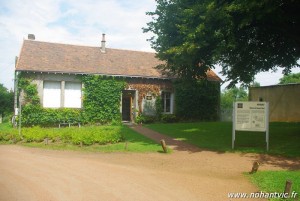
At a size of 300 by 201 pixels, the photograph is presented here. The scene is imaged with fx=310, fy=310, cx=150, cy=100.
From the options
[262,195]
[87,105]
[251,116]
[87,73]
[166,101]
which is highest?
[87,73]

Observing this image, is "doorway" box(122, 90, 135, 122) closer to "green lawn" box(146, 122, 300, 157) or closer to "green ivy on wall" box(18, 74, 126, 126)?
"green ivy on wall" box(18, 74, 126, 126)

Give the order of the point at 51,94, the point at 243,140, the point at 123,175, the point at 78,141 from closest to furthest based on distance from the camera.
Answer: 1. the point at 123,175
2. the point at 78,141
3. the point at 243,140
4. the point at 51,94

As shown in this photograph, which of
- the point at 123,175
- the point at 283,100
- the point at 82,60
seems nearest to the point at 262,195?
the point at 123,175

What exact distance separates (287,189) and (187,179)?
2708 millimetres

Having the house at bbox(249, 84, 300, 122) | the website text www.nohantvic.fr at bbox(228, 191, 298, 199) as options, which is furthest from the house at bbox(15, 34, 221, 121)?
the website text www.nohantvic.fr at bbox(228, 191, 298, 199)

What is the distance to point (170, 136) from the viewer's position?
17.2 m

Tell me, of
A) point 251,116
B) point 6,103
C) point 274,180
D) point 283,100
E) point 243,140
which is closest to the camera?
point 274,180

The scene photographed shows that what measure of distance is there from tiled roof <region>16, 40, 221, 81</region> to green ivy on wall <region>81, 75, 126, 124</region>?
64 centimetres

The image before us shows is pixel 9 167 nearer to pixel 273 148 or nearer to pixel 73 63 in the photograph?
pixel 273 148

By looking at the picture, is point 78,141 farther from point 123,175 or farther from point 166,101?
point 166,101

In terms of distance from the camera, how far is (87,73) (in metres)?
23.5

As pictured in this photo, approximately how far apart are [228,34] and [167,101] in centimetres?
1477

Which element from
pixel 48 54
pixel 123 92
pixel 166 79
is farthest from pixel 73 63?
pixel 166 79

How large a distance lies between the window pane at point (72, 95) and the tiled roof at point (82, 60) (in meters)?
1.12
